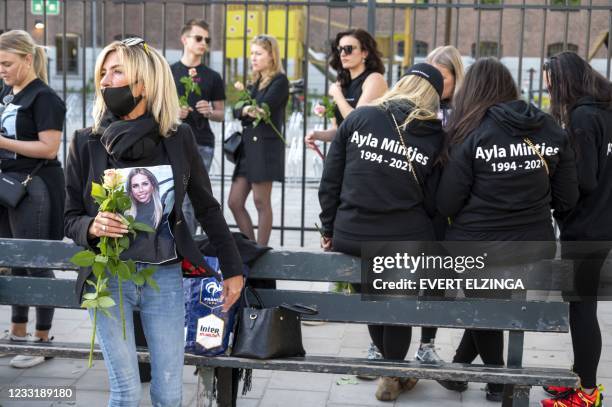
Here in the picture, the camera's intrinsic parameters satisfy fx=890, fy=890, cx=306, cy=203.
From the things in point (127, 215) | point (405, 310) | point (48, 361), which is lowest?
A: point (48, 361)

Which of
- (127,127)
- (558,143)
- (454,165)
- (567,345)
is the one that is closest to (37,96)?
(127,127)

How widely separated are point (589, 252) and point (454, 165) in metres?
0.90

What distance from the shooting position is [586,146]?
4.24 m

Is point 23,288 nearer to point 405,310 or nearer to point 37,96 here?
point 37,96

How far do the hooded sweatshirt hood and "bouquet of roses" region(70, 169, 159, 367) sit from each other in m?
1.69

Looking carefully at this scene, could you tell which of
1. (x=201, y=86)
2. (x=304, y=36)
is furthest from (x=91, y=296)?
(x=304, y=36)

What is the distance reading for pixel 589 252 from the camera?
4352 millimetres

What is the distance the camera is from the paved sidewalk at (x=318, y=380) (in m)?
4.54

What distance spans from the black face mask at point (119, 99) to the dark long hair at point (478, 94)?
1552 mm

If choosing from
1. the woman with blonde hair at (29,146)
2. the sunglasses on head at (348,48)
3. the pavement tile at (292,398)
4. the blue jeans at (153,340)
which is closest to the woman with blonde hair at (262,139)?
the sunglasses on head at (348,48)

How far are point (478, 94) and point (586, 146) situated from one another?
0.62m

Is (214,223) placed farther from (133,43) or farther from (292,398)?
(292,398)

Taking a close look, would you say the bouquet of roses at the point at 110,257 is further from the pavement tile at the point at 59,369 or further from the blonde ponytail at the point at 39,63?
the blonde ponytail at the point at 39,63

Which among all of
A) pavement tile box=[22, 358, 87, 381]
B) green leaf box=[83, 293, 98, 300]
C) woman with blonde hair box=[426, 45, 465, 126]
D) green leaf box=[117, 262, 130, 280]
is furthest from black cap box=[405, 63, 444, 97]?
pavement tile box=[22, 358, 87, 381]
